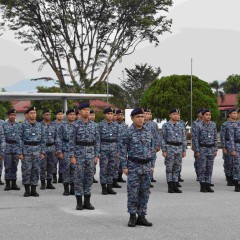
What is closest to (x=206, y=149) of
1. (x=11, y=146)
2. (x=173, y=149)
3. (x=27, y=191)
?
(x=173, y=149)

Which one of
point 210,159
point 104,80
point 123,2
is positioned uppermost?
point 123,2

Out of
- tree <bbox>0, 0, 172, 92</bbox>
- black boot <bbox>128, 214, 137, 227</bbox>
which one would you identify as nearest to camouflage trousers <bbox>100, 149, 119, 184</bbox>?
black boot <bbox>128, 214, 137, 227</bbox>

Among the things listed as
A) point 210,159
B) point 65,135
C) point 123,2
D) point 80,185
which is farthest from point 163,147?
point 123,2

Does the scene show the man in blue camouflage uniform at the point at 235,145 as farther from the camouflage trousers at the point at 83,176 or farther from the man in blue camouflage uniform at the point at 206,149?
the camouflage trousers at the point at 83,176

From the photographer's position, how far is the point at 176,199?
379 inches

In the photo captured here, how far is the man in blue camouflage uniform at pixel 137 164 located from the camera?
7.15 m

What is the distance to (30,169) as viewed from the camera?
33.1 ft

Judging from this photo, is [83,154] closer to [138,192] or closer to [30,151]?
[138,192]

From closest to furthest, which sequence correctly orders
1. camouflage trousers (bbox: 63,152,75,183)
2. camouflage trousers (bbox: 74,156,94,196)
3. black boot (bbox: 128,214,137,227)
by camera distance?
black boot (bbox: 128,214,137,227) < camouflage trousers (bbox: 74,156,94,196) < camouflage trousers (bbox: 63,152,75,183)

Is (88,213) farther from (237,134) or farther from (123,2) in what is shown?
(123,2)

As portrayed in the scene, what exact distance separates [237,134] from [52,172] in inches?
156

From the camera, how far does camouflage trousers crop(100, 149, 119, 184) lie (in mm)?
10430

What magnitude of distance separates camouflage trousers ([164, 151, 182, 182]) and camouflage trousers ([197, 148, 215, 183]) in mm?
435

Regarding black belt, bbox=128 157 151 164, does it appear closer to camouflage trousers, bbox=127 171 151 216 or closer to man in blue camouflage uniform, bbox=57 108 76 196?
camouflage trousers, bbox=127 171 151 216
